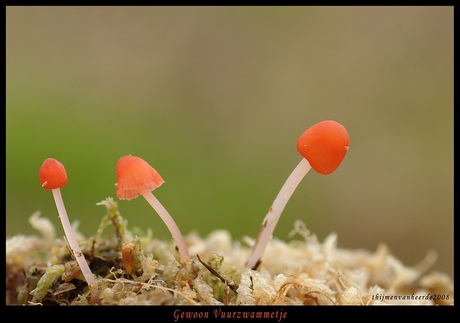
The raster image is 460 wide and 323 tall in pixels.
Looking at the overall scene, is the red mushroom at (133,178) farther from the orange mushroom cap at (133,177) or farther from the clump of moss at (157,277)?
the clump of moss at (157,277)

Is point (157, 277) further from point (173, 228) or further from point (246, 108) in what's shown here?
point (246, 108)

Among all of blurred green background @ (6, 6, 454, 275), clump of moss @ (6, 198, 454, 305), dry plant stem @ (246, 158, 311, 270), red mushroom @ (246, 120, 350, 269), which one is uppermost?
blurred green background @ (6, 6, 454, 275)

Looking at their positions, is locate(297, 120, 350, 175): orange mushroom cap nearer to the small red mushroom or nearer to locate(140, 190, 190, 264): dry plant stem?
locate(140, 190, 190, 264): dry plant stem

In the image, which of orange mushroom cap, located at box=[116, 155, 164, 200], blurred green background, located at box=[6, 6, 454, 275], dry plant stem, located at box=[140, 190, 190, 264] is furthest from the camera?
blurred green background, located at box=[6, 6, 454, 275]

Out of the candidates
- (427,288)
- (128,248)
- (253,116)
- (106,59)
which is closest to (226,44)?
(253,116)

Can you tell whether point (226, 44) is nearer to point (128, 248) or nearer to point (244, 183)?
point (244, 183)

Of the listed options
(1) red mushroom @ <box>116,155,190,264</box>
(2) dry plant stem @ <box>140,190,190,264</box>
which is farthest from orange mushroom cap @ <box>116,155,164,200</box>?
(2) dry plant stem @ <box>140,190,190,264</box>
